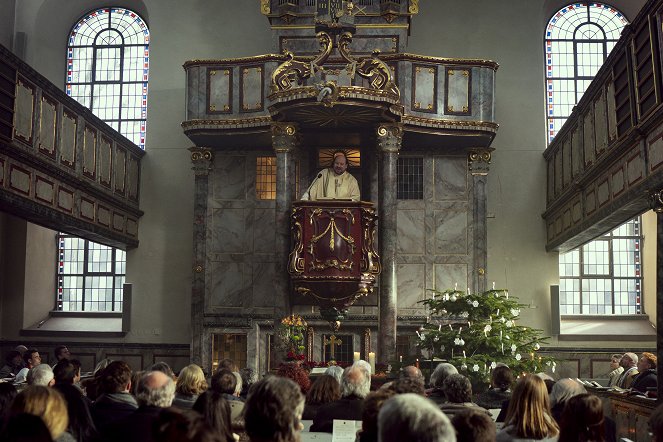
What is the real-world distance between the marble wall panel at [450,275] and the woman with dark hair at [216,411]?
549 inches

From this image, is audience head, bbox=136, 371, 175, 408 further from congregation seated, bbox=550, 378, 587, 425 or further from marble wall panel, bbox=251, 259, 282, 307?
marble wall panel, bbox=251, 259, 282, 307

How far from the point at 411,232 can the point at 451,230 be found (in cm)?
88

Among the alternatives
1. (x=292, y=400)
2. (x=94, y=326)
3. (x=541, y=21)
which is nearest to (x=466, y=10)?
(x=541, y=21)

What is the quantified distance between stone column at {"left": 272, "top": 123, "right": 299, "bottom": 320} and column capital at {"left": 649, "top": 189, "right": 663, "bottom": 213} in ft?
24.2

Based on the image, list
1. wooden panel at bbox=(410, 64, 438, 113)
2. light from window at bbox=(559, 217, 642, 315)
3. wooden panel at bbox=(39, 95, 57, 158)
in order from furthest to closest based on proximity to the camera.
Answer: light from window at bbox=(559, 217, 642, 315)
wooden panel at bbox=(410, 64, 438, 113)
wooden panel at bbox=(39, 95, 57, 158)

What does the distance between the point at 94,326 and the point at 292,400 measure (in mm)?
18059

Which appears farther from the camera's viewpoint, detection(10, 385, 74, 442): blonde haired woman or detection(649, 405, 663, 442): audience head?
detection(10, 385, 74, 442): blonde haired woman

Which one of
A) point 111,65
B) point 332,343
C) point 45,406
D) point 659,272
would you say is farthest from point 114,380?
point 111,65

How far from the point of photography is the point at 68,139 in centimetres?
1681

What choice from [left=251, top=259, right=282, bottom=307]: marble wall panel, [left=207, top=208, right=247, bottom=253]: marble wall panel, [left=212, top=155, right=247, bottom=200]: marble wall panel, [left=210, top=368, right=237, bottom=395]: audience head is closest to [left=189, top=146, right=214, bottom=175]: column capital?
[left=212, top=155, right=247, bottom=200]: marble wall panel

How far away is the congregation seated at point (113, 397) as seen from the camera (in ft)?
21.7

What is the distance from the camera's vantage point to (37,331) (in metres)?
21.0

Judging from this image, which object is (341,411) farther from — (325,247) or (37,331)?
(37,331)

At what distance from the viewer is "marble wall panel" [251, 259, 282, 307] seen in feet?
64.1
